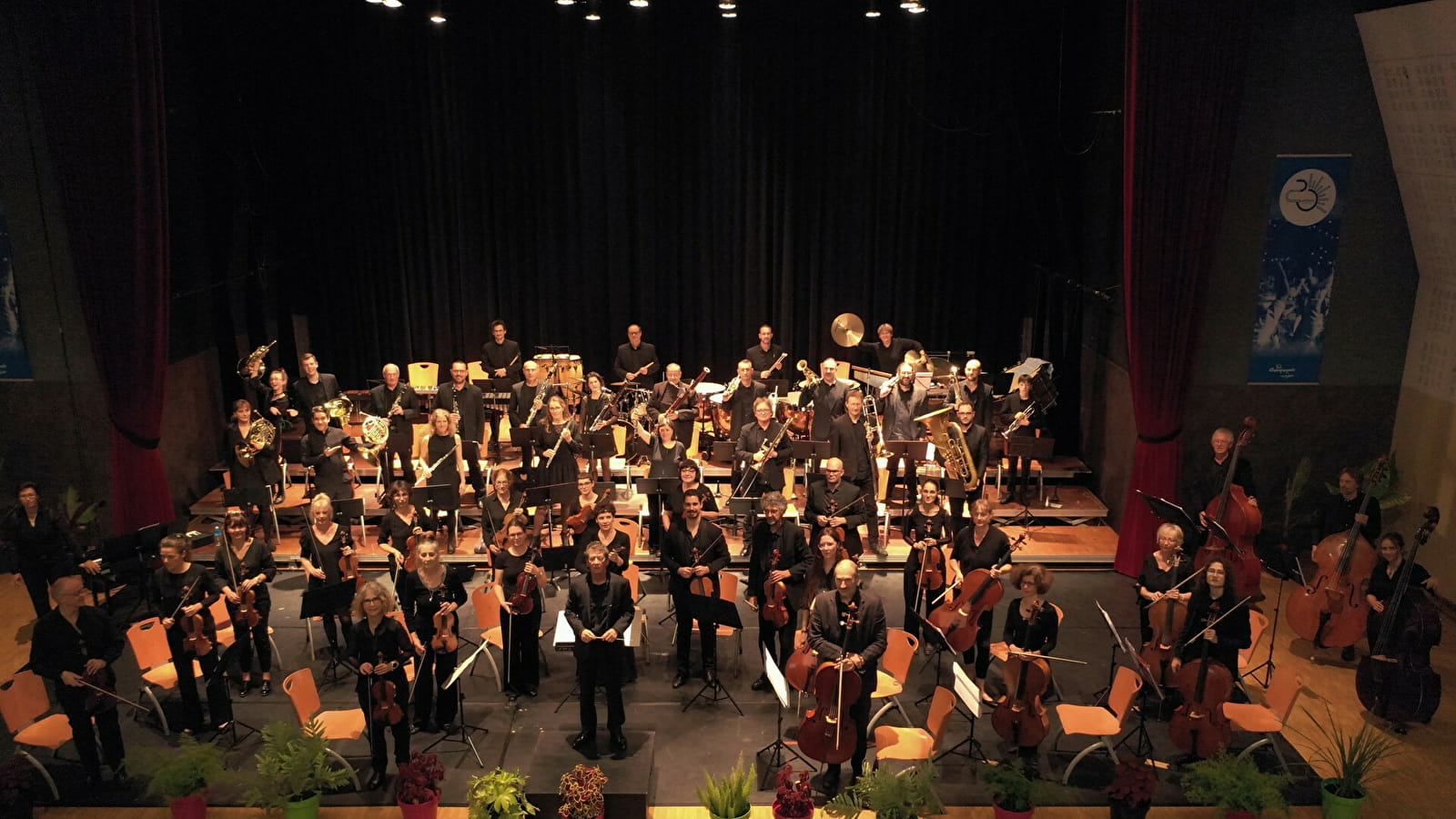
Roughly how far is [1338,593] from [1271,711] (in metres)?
1.93

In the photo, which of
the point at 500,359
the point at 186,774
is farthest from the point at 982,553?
the point at 500,359

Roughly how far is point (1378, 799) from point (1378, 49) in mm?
6015

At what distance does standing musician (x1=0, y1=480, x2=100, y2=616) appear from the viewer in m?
9.20

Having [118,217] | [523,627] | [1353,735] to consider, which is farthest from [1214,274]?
[118,217]

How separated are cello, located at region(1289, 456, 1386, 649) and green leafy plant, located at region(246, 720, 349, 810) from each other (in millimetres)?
7062

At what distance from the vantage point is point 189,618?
7.60 m

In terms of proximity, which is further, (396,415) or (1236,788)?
(396,415)

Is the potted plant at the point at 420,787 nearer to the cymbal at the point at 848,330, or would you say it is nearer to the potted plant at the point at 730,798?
the potted plant at the point at 730,798

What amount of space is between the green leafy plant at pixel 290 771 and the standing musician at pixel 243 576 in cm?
146

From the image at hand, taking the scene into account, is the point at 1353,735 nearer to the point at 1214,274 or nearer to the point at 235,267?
the point at 1214,274

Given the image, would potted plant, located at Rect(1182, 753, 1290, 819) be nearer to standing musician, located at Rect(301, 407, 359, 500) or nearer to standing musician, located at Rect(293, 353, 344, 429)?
standing musician, located at Rect(301, 407, 359, 500)

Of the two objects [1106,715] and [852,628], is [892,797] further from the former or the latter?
[1106,715]

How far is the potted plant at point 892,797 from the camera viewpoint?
6285 millimetres

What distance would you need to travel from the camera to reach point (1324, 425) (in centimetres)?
1074
